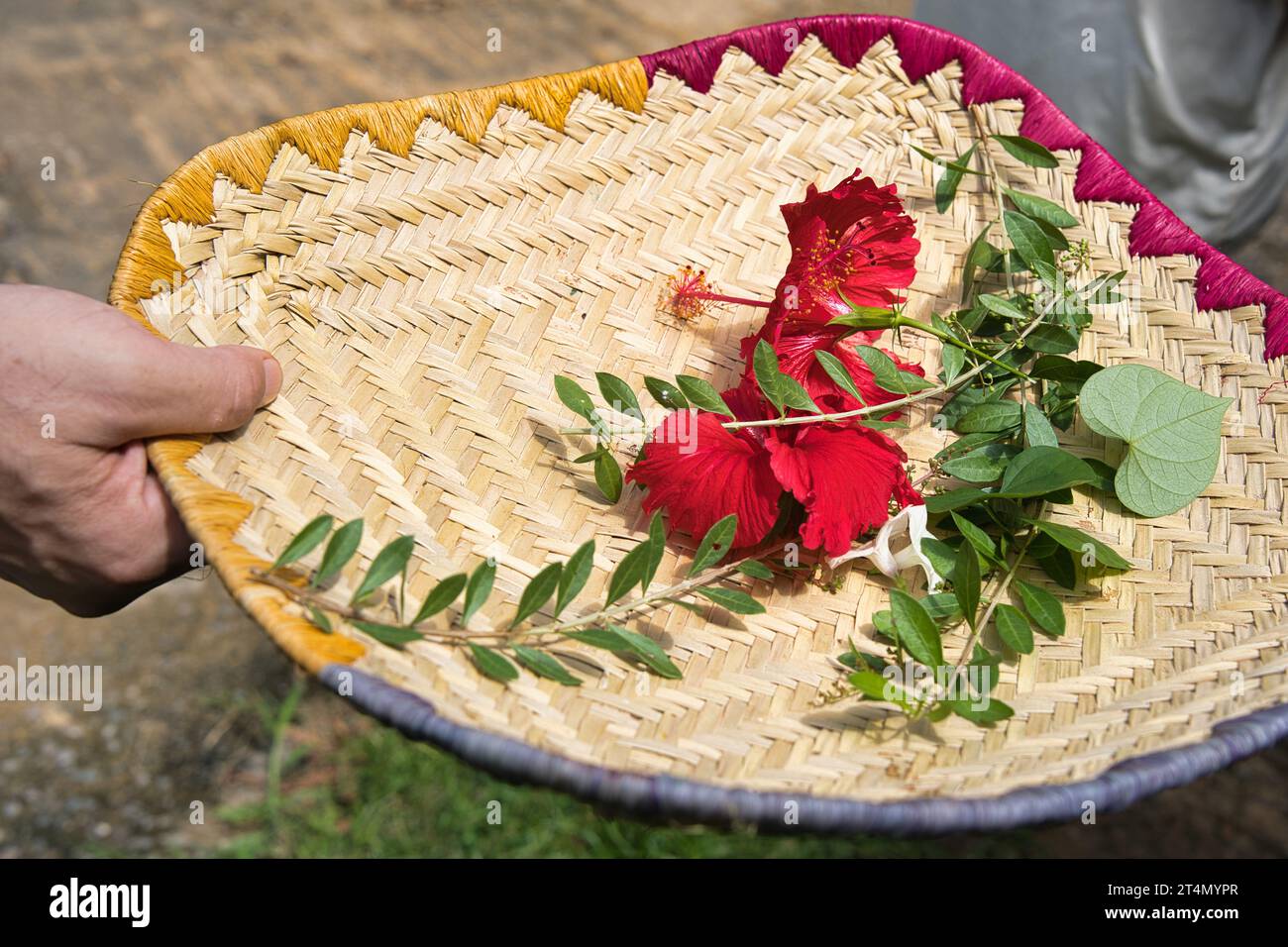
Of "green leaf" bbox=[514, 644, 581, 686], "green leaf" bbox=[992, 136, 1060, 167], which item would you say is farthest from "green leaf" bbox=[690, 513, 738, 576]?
"green leaf" bbox=[992, 136, 1060, 167]

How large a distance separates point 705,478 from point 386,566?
0.24 metres

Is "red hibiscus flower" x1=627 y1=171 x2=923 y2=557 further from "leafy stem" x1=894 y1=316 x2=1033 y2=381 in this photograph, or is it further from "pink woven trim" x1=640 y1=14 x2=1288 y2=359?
"pink woven trim" x1=640 y1=14 x2=1288 y2=359

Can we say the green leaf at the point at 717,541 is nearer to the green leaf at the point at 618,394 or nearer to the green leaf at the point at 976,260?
the green leaf at the point at 618,394

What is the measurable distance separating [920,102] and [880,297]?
296 mm

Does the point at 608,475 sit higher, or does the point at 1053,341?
the point at 1053,341

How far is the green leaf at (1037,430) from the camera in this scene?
853 millimetres

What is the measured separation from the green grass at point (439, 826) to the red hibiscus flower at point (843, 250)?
80 centimetres

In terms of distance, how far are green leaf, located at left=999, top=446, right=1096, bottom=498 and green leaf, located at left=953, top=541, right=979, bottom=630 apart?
0.07 metres

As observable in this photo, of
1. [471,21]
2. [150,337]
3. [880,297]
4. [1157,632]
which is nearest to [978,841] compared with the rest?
[1157,632]

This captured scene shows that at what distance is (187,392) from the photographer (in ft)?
2.46

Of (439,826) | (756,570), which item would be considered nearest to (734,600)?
(756,570)

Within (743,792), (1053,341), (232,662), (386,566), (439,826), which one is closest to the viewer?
→ (743,792)

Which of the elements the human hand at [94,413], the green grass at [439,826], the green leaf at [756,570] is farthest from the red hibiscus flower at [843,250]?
the green grass at [439,826]

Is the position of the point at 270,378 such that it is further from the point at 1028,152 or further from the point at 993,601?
the point at 1028,152
